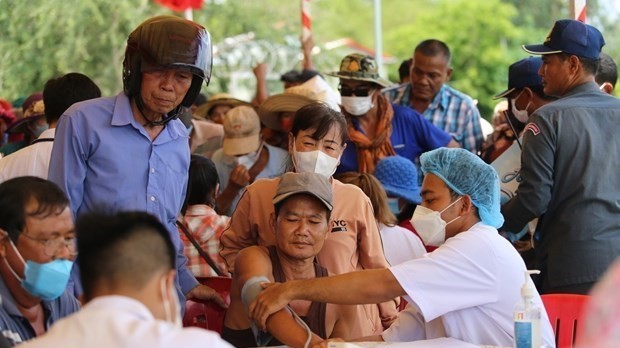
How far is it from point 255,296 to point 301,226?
0.35 m

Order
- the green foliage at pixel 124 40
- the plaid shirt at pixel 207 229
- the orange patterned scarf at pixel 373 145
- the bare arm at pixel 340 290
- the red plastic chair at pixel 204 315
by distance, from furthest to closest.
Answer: the green foliage at pixel 124 40, the orange patterned scarf at pixel 373 145, the plaid shirt at pixel 207 229, the red plastic chair at pixel 204 315, the bare arm at pixel 340 290

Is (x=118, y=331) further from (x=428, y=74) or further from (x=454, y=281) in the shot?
(x=428, y=74)

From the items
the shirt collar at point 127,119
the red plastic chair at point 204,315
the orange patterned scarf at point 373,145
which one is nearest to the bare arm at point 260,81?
the orange patterned scarf at point 373,145

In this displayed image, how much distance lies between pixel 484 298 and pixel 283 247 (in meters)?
0.83

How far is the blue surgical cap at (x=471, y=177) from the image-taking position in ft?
14.4

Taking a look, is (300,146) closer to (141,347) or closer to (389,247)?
(389,247)

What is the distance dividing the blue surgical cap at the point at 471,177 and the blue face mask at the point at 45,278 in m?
1.57

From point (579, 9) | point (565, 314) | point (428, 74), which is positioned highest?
point (579, 9)

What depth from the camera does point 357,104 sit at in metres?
6.68

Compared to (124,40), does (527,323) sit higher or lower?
lower

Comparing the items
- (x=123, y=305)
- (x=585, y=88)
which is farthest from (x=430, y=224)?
(x=123, y=305)

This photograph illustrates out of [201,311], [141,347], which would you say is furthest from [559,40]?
[141,347]

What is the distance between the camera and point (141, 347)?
8.38ft

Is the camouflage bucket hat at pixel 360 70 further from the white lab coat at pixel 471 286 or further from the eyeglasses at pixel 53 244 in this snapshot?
the eyeglasses at pixel 53 244
